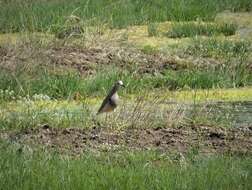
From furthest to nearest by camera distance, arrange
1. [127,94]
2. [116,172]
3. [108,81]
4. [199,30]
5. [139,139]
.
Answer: [199,30] → [108,81] → [127,94] → [139,139] → [116,172]

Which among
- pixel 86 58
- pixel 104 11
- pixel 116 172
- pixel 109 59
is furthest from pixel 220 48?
pixel 116 172

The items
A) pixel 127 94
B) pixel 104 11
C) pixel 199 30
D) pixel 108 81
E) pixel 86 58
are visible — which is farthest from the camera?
pixel 104 11

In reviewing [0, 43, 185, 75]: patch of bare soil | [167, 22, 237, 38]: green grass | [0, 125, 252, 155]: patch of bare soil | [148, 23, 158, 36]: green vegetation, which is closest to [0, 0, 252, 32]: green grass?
[148, 23, 158, 36]: green vegetation

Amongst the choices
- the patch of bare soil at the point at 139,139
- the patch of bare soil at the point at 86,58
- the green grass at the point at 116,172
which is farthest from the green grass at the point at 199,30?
the green grass at the point at 116,172

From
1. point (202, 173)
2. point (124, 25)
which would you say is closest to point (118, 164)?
point (202, 173)

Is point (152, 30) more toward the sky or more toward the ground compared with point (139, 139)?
more toward the ground

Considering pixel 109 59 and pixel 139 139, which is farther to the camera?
pixel 109 59

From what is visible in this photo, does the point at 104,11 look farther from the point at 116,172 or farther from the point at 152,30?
the point at 116,172

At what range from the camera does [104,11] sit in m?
21.3

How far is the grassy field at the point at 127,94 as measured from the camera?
830 centimetres

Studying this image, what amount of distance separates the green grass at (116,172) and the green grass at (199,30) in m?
10.8

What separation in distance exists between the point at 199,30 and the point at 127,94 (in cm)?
614

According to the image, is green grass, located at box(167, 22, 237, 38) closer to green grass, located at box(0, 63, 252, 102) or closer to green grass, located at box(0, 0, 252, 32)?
green grass, located at box(0, 0, 252, 32)

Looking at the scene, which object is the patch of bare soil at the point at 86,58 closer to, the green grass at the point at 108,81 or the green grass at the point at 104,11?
the green grass at the point at 108,81
